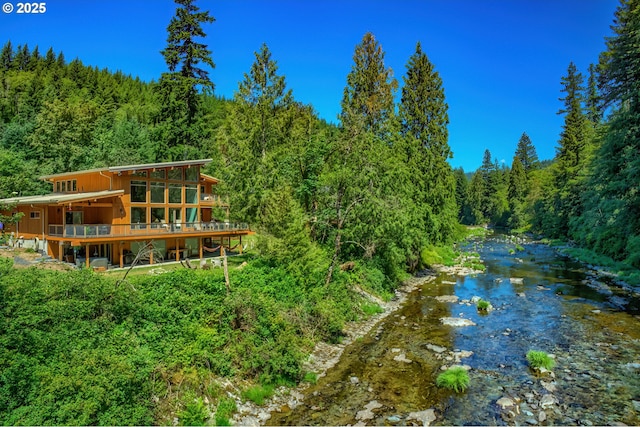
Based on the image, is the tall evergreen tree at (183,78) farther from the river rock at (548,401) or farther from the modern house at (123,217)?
the river rock at (548,401)

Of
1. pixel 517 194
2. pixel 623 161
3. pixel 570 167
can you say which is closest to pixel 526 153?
pixel 517 194

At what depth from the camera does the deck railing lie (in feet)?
76.8

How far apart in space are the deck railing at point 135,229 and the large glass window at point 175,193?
94.3 inches

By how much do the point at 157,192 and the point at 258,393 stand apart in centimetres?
2079

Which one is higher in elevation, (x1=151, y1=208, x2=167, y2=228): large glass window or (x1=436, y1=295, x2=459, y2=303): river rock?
(x1=151, y1=208, x2=167, y2=228): large glass window

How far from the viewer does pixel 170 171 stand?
2939 cm

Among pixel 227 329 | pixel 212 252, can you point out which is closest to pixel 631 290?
pixel 227 329

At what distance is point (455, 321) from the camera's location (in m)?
20.2

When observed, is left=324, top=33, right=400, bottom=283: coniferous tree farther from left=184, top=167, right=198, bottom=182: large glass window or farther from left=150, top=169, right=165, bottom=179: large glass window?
left=150, top=169, right=165, bottom=179: large glass window

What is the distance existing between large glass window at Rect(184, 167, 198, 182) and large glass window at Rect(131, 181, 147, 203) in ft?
11.3

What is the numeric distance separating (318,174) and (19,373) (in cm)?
1846

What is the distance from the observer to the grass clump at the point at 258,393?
11914 mm

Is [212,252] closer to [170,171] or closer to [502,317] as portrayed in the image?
[170,171]

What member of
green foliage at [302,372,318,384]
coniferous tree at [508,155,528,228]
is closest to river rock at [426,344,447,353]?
green foliage at [302,372,318,384]
